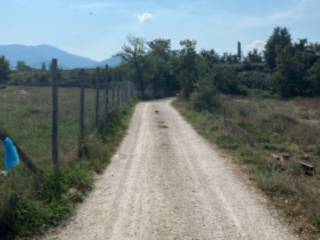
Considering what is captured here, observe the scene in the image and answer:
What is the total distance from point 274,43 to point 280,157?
255ft

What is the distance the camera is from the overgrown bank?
5.91 m

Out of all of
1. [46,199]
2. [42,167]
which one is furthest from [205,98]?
[46,199]

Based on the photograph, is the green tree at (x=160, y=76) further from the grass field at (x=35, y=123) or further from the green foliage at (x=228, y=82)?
the grass field at (x=35, y=123)

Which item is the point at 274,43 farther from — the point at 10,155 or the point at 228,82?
the point at 10,155

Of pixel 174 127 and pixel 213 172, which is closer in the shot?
pixel 213 172

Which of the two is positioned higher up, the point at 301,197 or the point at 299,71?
the point at 299,71

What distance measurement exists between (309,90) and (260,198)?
58518 mm

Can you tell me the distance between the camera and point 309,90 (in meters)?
63.0

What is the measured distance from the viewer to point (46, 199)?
7.05m

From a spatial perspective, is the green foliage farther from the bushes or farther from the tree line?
the bushes

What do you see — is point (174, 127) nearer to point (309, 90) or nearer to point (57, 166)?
point (57, 166)

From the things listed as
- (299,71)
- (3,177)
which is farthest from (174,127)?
(299,71)

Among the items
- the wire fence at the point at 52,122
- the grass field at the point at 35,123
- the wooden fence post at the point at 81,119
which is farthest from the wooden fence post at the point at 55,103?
the wooden fence post at the point at 81,119

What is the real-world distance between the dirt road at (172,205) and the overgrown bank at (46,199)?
237mm
